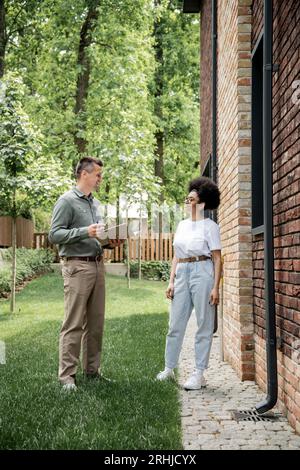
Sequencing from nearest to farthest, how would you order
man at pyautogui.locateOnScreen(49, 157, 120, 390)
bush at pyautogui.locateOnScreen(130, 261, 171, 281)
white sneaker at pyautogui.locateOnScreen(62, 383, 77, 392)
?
white sneaker at pyautogui.locateOnScreen(62, 383, 77, 392)
man at pyautogui.locateOnScreen(49, 157, 120, 390)
bush at pyautogui.locateOnScreen(130, 261, 171, 281)

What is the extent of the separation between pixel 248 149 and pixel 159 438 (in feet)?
10.9

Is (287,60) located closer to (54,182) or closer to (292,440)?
(292,440)

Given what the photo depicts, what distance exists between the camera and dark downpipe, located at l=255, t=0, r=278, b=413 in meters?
4.50

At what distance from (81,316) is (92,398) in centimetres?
83

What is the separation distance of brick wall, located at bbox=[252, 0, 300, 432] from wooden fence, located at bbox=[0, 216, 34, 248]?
18018 mm

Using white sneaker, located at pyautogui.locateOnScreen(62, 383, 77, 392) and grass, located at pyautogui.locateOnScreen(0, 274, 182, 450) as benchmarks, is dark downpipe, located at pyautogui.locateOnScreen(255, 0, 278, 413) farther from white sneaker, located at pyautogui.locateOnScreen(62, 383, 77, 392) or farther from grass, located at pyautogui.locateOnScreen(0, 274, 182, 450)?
white sneaker, located at pyautogui.locateOnScreen(62, 383, 77, 392)

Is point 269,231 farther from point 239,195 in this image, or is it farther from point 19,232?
point 19,232

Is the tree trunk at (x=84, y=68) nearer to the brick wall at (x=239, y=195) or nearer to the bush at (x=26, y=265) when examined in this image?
the bush at (x=26, y=265)

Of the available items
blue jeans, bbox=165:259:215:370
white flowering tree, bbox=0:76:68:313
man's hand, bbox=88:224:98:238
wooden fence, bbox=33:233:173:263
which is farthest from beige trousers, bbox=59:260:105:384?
wooden fence, bbox=33:233:173:263

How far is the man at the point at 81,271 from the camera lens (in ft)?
17.3

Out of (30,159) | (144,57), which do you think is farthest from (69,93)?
(30,159)

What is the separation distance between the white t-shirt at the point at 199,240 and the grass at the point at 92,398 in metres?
1.27

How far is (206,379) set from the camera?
6.10m

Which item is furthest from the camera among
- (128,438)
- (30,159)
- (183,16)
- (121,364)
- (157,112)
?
(157,112)
